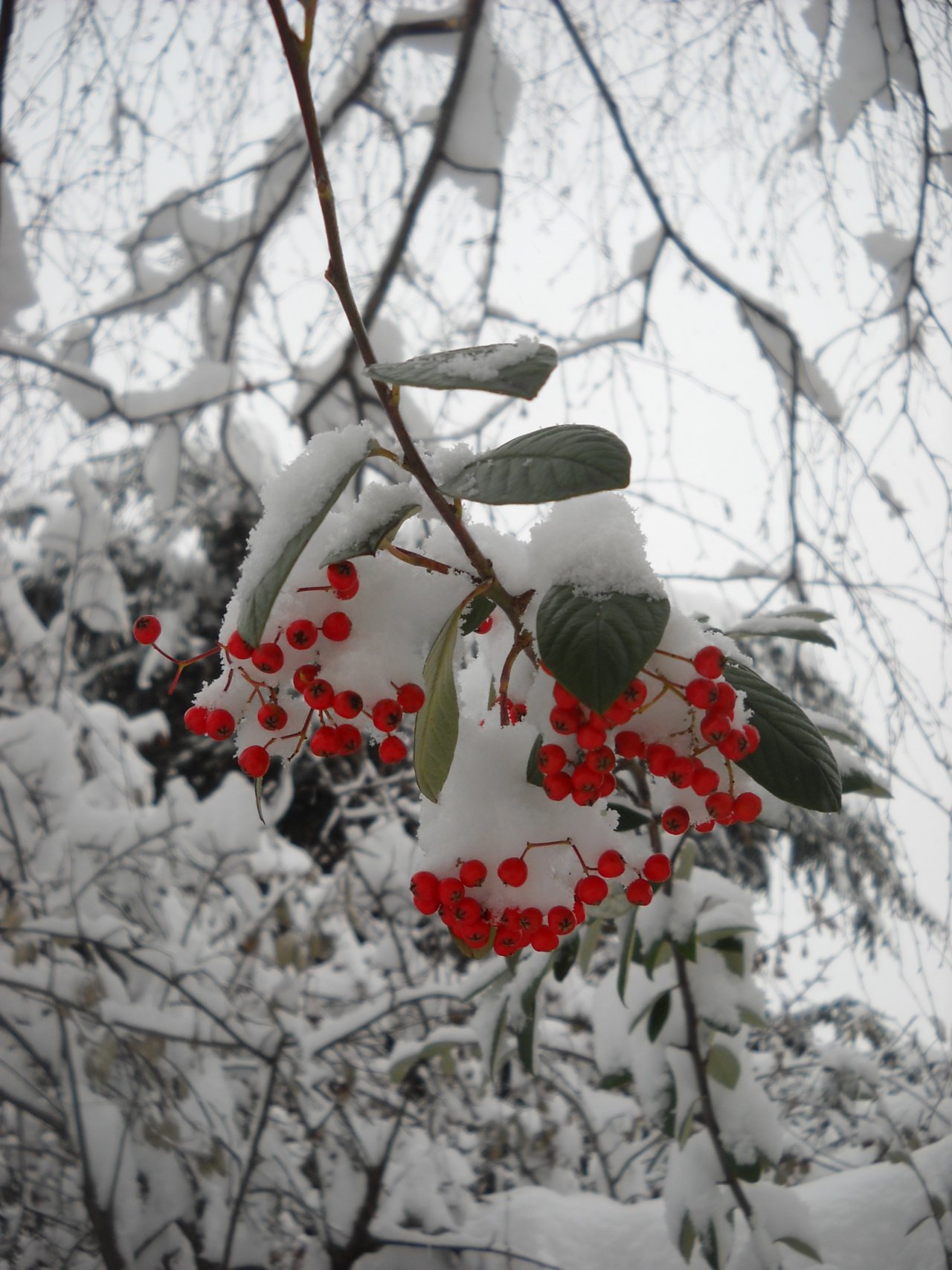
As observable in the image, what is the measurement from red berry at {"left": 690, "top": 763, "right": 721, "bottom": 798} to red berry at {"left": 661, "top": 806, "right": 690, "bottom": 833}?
28 millimetres

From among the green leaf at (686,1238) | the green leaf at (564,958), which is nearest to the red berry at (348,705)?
the green leaf at (564,958)

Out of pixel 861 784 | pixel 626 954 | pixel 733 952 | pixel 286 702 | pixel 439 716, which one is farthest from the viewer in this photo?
pixel 733 952

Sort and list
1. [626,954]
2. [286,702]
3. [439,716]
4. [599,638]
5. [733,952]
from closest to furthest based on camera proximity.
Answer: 1. [599,638]
2. [439,716]
3. [286,702]
4. [626,954]
5. [733,952]

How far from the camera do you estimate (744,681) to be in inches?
25.5

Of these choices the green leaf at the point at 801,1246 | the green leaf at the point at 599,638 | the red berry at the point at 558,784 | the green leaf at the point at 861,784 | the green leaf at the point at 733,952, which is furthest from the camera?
the green leaf at the point at 733,952

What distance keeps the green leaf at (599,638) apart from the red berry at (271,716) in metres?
0.25

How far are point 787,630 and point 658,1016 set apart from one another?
595mm

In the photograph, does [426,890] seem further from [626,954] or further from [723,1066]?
[723,1066]

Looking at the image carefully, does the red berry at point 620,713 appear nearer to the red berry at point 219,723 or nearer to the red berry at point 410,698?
the red berry at point 410,698

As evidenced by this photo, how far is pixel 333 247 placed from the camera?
20.3 inches

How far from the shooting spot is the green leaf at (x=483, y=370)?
48cm

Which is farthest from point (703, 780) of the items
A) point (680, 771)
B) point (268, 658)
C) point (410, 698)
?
point (268, 658)

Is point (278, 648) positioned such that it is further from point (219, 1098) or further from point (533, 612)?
point (219, 1098)

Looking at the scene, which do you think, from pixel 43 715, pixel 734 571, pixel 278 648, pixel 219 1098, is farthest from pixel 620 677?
pixel 43 715
